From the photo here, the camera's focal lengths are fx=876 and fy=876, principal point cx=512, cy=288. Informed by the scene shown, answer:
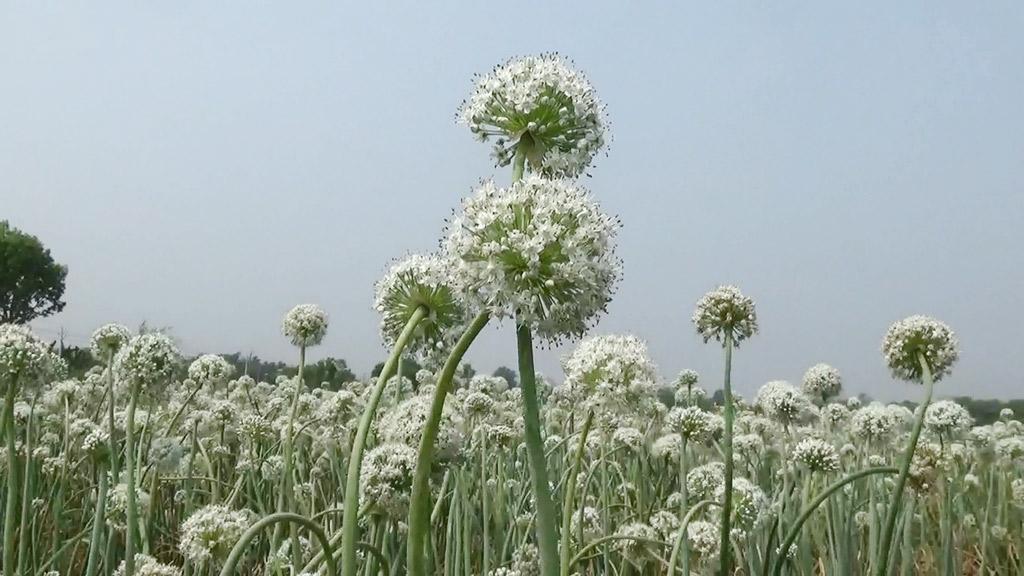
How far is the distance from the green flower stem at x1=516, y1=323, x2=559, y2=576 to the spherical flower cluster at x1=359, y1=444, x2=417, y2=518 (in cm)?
143

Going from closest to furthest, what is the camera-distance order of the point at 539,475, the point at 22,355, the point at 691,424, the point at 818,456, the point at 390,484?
the point at 539,475 < the point at 390,484 < the point at 22,355 < the point at 691,424 < the point at 818,456

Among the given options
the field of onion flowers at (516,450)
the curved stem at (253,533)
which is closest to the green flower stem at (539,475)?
the field of onion flowers at (516,450)

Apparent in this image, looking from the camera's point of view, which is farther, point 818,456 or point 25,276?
point 25,276

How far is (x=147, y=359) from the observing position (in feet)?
14.3

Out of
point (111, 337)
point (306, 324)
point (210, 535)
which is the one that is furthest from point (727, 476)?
point (111, 337)

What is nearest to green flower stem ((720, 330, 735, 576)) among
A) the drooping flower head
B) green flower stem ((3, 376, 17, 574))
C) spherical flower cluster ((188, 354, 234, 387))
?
green flower stem ((3, 376, 17, 574))

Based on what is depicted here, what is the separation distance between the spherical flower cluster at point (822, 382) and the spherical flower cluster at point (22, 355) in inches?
199

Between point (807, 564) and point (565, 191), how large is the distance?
3.56 m

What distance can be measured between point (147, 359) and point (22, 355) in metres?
0.57

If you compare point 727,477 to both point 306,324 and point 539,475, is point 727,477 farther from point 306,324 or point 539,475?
point 306,324

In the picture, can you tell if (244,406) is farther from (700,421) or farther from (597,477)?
(700,421)

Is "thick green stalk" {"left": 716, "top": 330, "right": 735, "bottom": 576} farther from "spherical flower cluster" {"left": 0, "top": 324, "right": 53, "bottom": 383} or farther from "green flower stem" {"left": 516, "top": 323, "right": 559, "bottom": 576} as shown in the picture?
"spherical flower cluster" {"left": 0, "top": 324, "right": 53, "bottom": 383}

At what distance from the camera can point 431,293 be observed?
234 cm

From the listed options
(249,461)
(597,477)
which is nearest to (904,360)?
(597,477)
